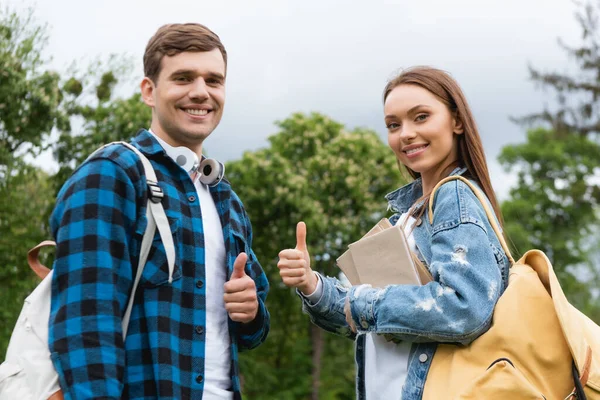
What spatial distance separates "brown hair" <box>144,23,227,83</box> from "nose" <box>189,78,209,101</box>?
5.6 inches

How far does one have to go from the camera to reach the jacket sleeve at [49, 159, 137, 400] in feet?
8.53

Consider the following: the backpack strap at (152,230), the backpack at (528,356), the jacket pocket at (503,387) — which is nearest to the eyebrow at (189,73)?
the backpack strap at (152,230)

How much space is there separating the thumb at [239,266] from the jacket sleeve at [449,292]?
18.6 inches

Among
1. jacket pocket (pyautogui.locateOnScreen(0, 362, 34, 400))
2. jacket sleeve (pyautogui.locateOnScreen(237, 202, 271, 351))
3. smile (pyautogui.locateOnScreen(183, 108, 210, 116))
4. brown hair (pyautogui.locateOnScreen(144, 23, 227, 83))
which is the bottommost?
jacket pocket (pyautogui.locateOnScreen(0, 362, 34, 400))

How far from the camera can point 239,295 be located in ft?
10.1

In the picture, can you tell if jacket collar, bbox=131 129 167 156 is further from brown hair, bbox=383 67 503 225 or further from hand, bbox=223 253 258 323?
brown hair, bbox=383 67 503 225

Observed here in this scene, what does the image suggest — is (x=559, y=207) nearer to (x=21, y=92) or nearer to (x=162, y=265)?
(x=21, y=92)

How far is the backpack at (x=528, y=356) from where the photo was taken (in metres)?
2.63

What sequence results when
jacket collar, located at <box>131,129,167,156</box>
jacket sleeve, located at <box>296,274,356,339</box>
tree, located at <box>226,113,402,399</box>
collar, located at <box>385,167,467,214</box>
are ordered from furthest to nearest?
tree, located at <box>226,113,402,399</box> → collar, located at <box>385,167,467,214</box> → jacket sleeve, located at <box>296,274,356,339</box> → jacket collar, located at <box>131,129,167,156</box>

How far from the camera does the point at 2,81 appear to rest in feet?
37.7

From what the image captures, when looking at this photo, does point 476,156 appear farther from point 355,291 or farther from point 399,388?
point 399,388

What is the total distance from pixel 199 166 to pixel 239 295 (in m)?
0.63

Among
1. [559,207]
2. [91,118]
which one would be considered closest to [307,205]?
[91,118]

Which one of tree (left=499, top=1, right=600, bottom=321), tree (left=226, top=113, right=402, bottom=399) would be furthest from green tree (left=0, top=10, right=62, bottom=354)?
tree (left=499, top=1, right=600, bottom=321)
